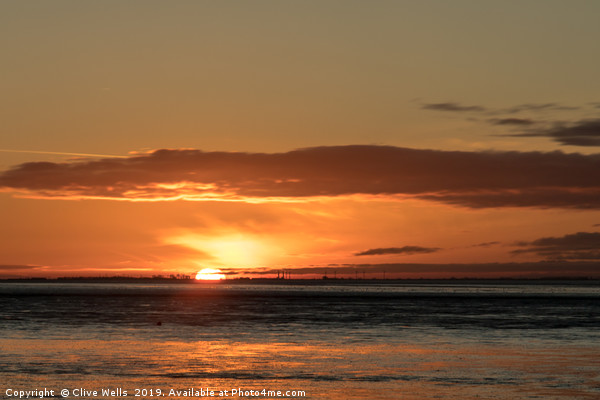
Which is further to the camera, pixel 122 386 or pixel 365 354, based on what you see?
pixel 365 354

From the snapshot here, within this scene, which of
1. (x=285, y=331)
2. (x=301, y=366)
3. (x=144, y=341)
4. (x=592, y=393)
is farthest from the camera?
(x=285, y=331)

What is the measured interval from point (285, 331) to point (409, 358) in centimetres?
1801

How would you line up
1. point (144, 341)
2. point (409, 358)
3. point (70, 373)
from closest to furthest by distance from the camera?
1. point (70, 373)
2. point (409, 358)
3. point (144, 341)

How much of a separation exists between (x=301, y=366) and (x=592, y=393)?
13363mm

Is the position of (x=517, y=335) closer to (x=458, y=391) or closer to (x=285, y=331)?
(x=285, y=331)

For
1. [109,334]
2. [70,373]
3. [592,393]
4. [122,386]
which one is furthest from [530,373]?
[109,334]

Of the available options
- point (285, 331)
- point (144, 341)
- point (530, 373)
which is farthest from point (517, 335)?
point (144, 341)

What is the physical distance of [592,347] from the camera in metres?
47.7

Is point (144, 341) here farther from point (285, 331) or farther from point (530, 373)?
point (530, 373)

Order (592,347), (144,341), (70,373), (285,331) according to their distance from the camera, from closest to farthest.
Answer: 1. (70,373)
2. (592,347)
3. (144,341)
4. (285,331)

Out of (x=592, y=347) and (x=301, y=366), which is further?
(x=592, y=347)

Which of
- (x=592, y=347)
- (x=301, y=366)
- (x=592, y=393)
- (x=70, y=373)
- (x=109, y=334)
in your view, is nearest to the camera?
(x=592, y=393)

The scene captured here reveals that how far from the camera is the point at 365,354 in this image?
44.2m

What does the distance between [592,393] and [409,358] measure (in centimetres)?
1282
